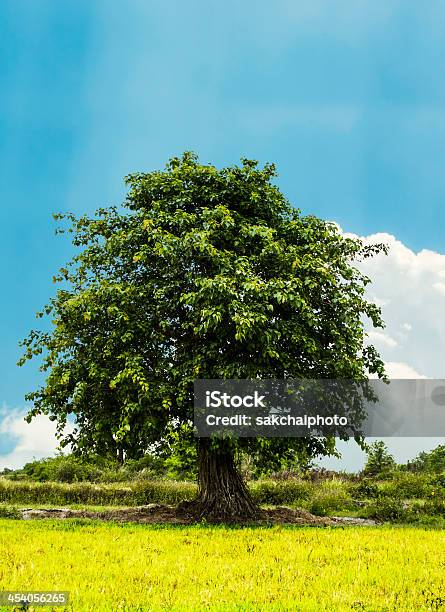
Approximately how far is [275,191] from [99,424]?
10285 millimetres

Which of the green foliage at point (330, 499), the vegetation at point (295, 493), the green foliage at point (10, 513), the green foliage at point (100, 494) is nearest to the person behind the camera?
the green foliage at point (10, 513)

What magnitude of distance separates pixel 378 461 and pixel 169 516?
73.2 feet

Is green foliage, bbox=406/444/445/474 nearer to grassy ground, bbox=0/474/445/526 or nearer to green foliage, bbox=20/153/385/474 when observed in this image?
grassy ground, bbox=0/474/445/526

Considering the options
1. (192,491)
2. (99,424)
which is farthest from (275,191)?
(192,491)

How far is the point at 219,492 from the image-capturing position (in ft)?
73.4

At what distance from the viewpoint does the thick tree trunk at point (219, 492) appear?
2198 cm

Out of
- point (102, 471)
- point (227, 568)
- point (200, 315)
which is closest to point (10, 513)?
point (200, 315)

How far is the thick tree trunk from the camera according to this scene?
72.1ft

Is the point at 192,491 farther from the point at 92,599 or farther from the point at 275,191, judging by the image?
the point at 92,599

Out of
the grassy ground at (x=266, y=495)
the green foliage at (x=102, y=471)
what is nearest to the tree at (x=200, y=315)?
the grassy ground at (x=266, y=495)

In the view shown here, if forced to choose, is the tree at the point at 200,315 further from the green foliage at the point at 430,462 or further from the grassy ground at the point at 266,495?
the green foliage at the point at 430,462

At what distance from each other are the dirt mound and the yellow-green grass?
3.34m

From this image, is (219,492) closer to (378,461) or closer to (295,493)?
(295,493)

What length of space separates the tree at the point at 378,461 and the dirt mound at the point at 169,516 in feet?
54.1
